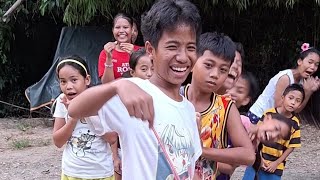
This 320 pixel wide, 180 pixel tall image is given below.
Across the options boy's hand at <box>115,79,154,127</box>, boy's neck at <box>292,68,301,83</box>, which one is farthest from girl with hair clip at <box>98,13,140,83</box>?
boy's hand at <box>115,79,154,127</box>

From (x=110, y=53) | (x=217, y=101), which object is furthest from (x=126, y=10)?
(x=217, y=101)

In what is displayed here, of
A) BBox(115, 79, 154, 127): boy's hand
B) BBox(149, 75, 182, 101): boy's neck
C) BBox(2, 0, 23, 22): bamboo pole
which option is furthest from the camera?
BBox(2, 0, 23, 22): bamboo pole

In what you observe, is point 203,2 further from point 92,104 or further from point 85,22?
point 92,104

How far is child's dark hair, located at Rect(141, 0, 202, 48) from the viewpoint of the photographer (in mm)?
1767

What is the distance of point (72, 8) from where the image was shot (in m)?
6.88

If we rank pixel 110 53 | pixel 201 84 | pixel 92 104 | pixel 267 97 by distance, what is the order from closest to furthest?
1. pixel 92 104
2. pixel 201 84
3. pixel 110 53
4. pixel 267 97

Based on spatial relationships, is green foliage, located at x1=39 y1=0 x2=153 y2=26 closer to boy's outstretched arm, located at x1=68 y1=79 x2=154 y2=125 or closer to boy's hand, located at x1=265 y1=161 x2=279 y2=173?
boy's hand, located at x1=265 y1=161 x2=279 y2=173

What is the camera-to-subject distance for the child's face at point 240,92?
288 cm

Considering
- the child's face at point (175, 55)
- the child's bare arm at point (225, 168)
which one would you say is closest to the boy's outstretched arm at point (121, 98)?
the child's face at point (175, 55)

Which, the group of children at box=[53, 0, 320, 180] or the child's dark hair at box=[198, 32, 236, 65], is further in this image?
the child's dark hair at box=[198, 32, 236, 65]

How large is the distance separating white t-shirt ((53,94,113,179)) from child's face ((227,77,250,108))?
0.74m

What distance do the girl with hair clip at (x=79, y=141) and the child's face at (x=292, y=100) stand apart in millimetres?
1378

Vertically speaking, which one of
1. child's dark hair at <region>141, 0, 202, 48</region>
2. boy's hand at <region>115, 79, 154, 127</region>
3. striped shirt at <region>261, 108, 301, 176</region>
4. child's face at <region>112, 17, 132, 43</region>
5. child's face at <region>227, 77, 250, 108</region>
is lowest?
striped shirt at <region>261, 108, 301, 176</region>

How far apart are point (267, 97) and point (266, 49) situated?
4.43m
